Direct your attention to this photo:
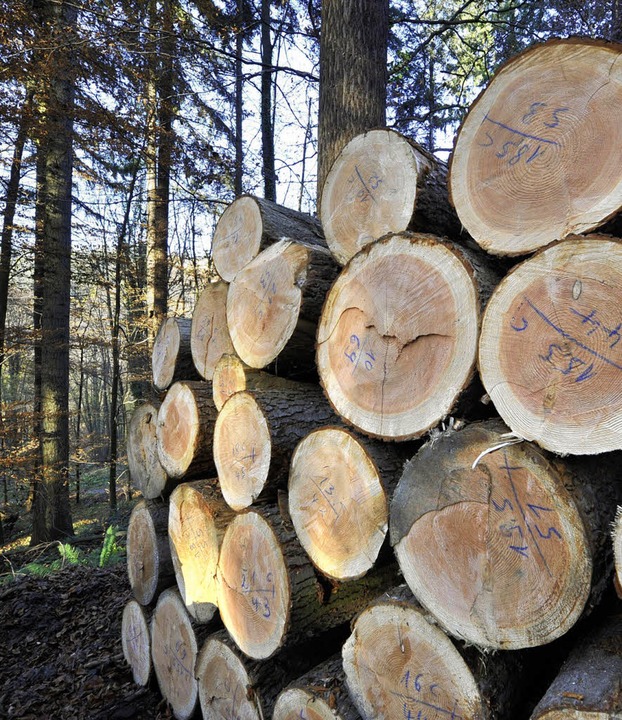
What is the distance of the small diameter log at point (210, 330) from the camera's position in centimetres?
265

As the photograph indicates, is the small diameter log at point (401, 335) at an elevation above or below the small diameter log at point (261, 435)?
above

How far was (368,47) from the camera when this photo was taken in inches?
135

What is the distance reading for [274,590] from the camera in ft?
5.89

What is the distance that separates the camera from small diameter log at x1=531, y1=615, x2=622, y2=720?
1.01 metres

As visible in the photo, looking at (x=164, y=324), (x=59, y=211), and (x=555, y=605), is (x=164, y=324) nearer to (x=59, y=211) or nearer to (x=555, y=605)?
(x=555, y=605)

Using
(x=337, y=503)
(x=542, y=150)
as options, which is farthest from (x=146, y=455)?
(x=542, y=150)

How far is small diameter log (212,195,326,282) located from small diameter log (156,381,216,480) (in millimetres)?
681

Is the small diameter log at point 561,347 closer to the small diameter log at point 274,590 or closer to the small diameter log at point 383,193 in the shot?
the small diameter log at point 383,193

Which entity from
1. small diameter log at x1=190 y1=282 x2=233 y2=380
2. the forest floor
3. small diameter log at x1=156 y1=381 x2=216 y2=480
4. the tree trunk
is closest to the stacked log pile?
small diameter log at x1=156 y1=381 x2=216 y2=480

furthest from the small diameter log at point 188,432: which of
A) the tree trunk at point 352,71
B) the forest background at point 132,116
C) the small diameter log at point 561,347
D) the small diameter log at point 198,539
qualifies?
the forest background at point 132,116

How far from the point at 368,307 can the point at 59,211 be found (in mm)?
6423

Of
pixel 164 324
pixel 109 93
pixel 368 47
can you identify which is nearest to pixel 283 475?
pixel 164 324

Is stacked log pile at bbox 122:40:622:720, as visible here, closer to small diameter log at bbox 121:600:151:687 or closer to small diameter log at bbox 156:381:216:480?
small diameter log at bbox 156:381:216:480

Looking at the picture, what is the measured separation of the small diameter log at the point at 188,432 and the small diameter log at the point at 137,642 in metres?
1.05
